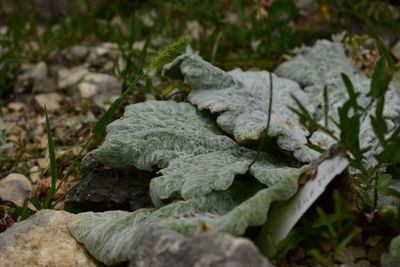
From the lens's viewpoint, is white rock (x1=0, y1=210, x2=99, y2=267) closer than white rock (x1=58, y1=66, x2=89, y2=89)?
Yes

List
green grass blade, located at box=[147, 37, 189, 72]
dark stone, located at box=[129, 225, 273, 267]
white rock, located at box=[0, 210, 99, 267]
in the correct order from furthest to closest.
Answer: green grass blade, located at box=[147, 37, 189, 72], white rock, located at box=[0, 210, 99, 267], dark stone, located at box=[129, 225, 273, 267]

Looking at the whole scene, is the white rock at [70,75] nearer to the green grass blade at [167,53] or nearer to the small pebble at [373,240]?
the green grass blade at [167,53]

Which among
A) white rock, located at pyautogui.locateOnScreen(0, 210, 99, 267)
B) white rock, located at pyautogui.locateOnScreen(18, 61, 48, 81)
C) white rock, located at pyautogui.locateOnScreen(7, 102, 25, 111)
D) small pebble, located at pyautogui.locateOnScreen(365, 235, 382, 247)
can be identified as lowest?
white rock, located at pyautogui.locateOnScreen(7, 102, 25, 111)

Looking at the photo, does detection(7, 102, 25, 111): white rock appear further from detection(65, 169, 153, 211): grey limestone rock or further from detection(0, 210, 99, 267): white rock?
detection(0, 210, 99, 267): white rock

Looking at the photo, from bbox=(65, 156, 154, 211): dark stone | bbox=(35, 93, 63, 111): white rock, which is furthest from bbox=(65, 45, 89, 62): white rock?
bbox=(65, 156, 154, 211): dark stone

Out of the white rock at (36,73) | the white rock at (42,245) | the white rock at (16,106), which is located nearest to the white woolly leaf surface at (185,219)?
the white rock at (42,245)

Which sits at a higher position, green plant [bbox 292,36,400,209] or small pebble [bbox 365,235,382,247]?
green plant [bbox 292,36,400,209]

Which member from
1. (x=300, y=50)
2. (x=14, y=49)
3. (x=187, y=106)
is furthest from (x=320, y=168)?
(x=14, y=49)

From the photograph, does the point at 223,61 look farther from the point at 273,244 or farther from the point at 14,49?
the point at 273,244
